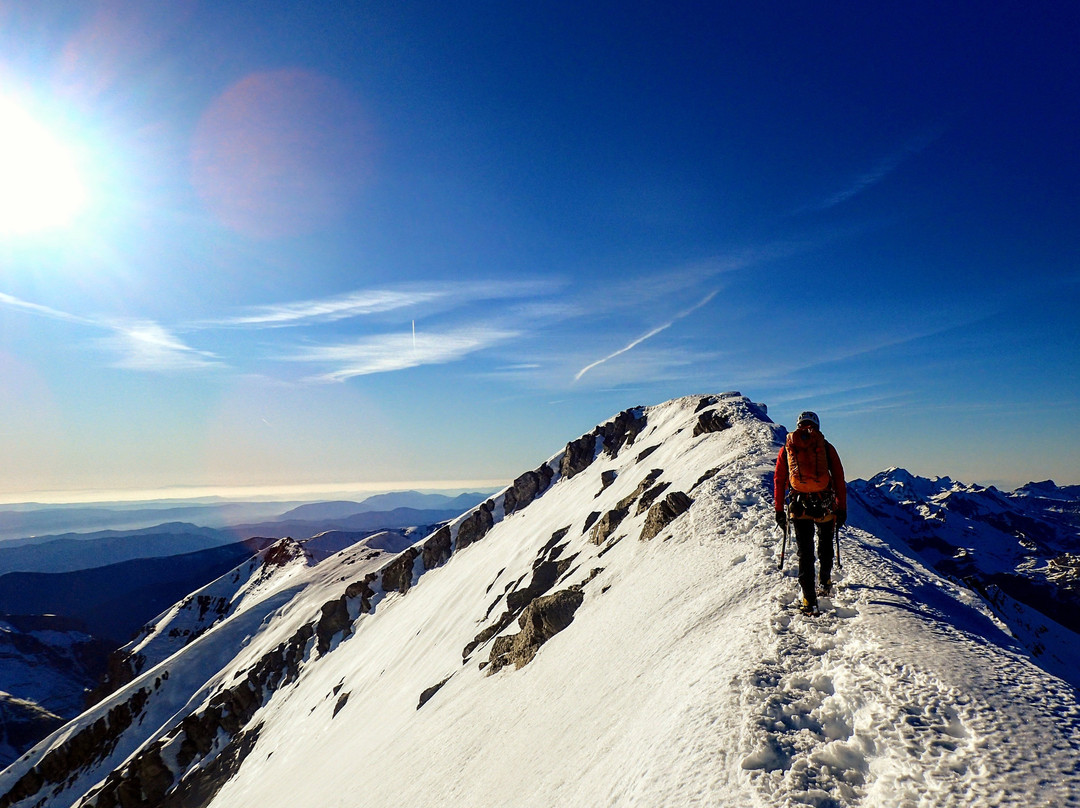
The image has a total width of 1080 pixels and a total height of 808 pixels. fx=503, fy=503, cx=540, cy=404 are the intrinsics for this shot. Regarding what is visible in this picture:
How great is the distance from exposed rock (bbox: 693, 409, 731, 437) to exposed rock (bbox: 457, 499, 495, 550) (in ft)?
127

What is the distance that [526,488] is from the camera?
7612 centimetres

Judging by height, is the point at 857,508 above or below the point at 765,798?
above

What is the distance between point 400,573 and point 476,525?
1509cm

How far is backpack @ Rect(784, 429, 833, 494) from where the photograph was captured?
392 inches

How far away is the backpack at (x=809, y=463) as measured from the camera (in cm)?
995

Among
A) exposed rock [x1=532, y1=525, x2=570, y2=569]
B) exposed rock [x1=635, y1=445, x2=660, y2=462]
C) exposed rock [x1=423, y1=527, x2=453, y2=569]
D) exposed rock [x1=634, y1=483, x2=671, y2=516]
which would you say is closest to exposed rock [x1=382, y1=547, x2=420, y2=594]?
exposed rock [x1=423, y1=527, x2=453, y2=569]

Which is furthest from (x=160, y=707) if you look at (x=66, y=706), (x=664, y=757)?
(x=66, y=706)

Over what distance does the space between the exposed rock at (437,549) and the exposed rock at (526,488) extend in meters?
10.3

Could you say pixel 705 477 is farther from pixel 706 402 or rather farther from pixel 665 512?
pixel 706 402

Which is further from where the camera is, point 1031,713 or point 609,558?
point 609,558

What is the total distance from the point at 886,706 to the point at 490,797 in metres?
8.72

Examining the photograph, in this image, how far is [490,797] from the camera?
1116cm

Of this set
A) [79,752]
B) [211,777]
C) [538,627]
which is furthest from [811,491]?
[79,752]

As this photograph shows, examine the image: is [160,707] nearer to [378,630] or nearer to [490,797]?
[378,630]
